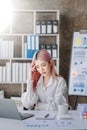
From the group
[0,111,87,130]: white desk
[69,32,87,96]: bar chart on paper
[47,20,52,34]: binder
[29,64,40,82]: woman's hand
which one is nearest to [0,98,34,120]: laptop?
[0,111,87,130]: white desk

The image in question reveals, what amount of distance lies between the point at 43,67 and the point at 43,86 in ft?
0.73

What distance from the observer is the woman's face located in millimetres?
3150

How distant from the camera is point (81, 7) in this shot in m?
5.00

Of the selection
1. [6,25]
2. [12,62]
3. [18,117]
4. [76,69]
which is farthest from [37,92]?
[6,25]

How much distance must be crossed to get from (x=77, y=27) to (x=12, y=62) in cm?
134

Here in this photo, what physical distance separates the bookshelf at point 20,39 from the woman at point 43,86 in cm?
151

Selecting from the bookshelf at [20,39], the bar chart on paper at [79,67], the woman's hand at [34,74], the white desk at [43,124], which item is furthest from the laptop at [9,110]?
the bookshelf at [20,39]

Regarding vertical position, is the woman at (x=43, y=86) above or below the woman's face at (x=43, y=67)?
below

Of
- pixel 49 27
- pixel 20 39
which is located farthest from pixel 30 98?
pixel 20 39

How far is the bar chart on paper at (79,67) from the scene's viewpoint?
438 cm

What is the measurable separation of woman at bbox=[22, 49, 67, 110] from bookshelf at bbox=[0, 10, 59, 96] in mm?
1513

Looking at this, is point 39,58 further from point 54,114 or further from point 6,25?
point 6,25

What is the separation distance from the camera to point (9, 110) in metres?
2.23

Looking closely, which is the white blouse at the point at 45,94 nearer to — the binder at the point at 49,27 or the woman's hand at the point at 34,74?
the woman's hand at the point at 34,74
